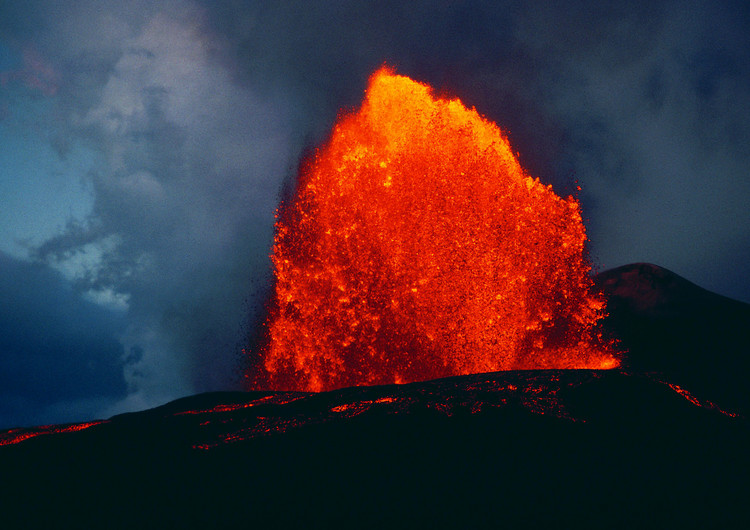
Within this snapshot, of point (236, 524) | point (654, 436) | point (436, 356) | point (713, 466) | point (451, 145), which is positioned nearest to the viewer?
point (236, 524)

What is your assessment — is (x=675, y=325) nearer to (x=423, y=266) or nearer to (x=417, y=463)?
(x=423, y=266)

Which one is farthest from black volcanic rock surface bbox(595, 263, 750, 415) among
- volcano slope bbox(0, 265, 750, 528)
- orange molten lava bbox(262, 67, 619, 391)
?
volcano slope bbox(0, 265, 750, 528)

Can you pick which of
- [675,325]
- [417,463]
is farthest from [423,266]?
[675,325]

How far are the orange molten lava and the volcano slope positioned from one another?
7.29m

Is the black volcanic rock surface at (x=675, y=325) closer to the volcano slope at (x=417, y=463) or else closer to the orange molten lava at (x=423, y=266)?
the orange molten lava at (x=423, y=266)

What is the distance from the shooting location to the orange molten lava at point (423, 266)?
1742cm

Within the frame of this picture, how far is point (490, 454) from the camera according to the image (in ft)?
24.2

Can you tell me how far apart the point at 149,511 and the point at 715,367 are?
24582 mm

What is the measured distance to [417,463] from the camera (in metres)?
7.24

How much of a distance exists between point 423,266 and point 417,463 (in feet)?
36.3

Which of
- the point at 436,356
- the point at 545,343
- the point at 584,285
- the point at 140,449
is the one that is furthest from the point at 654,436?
the point at 584,285

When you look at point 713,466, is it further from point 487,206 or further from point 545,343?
point 487,206

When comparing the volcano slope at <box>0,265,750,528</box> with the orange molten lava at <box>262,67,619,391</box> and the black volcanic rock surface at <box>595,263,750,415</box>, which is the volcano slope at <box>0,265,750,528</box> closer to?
the orange molten lava at <box>262,67,619,391</box>

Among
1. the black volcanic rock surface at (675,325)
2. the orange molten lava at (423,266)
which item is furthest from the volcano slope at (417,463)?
the black volcanic rock surface at (675,325)
